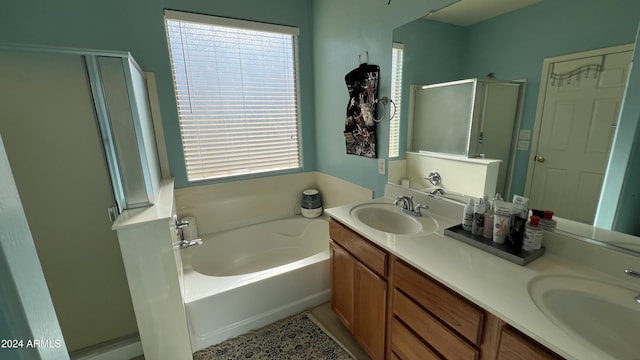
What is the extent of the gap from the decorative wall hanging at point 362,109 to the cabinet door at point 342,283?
0.79m

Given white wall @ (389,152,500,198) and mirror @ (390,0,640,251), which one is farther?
white wall @ (389,152,500,198)

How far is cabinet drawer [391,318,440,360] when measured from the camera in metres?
1.04

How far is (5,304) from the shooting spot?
0.32 m

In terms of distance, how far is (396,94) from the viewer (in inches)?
66.5

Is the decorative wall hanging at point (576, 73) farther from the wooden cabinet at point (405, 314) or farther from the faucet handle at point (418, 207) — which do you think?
the wooden cabinet at point (405, 314)

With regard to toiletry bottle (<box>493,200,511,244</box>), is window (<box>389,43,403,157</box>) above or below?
above

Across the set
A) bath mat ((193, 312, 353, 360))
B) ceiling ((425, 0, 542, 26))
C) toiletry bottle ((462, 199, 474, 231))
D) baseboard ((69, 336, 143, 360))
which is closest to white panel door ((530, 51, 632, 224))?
toiletry bottle ((462, 199, 474, 231))

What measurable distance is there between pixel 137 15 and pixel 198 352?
2.38m

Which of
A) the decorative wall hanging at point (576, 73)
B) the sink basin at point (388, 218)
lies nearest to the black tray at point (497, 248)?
the sink basin at point (388, 218)

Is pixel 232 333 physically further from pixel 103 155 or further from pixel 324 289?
pixel 103 155

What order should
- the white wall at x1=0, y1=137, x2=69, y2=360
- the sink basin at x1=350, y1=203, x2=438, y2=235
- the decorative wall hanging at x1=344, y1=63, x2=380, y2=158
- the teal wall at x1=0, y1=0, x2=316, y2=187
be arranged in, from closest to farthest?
1. the white wall at x1=0, y1=137, x2=69, y2=360
2. the sink basin at x1=350, y1=203, x2=438, y2=235
3. the teal wall at x1=0, y1=0, x2=316, y2=187
4. the decorative wall hanging at x1=344, y1=63, x2=380, y2=158

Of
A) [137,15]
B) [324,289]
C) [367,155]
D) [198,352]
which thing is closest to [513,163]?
[367,155]

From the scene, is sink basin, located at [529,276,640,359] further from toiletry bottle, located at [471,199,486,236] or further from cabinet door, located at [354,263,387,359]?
cabinet door, located at [354,263,387,359]

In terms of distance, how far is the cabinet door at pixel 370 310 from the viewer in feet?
4.17
